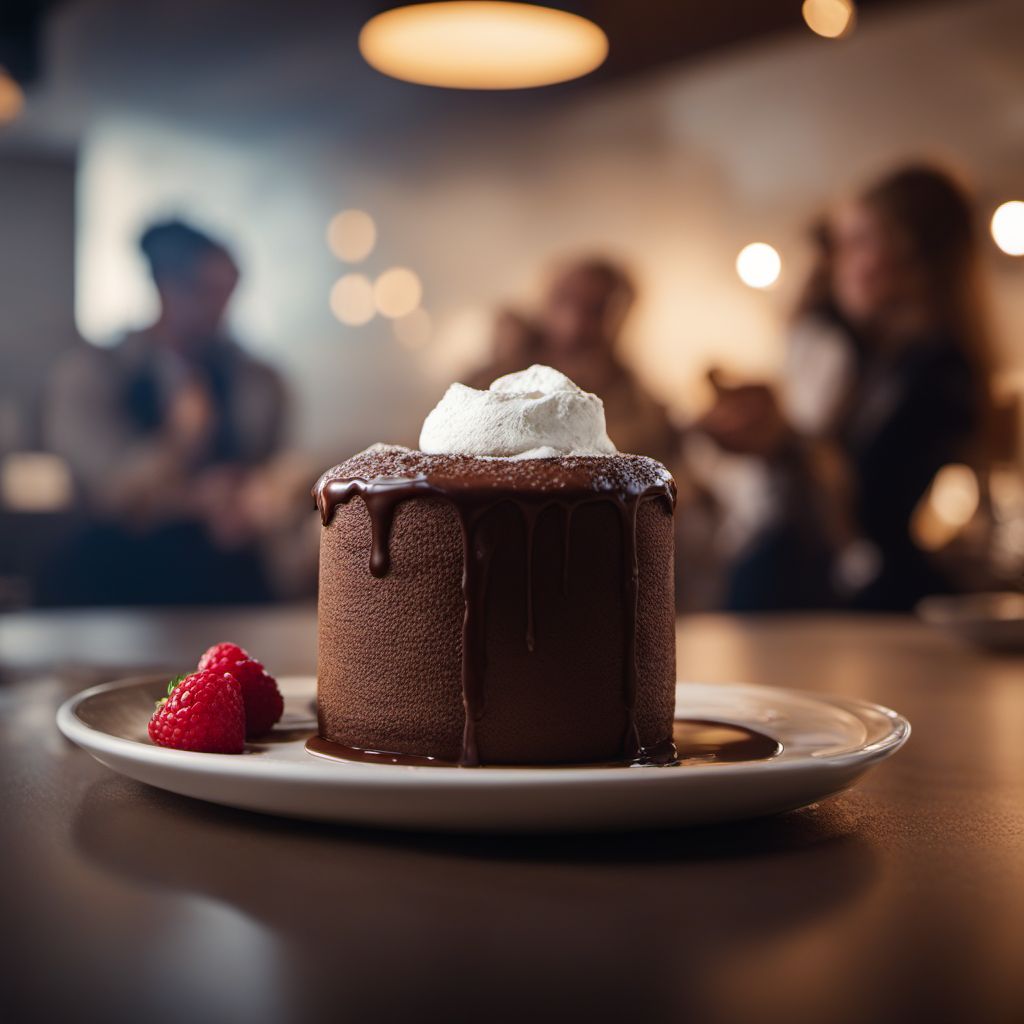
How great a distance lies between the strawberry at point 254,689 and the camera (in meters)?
0.94

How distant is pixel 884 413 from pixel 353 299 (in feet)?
7.62

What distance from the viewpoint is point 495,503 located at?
0.86 meters

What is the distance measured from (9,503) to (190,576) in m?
0.78

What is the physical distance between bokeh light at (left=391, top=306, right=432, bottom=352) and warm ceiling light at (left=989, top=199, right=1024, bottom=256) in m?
2.40

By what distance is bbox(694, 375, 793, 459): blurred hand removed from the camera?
5.20 m

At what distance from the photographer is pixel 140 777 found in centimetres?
75

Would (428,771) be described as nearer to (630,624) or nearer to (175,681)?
(630,624)

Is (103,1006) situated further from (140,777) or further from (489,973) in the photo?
(140,777)

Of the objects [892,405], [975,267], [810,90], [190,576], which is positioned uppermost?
[810,90]

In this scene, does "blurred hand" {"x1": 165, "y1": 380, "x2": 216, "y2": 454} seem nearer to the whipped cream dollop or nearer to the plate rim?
the whipped cream dollop

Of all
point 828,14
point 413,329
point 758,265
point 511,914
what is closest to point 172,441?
point 413,329

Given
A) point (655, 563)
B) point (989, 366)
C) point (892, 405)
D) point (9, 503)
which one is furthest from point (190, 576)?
point (655, 563)

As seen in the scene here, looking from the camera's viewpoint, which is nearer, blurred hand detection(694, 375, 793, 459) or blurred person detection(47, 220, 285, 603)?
blurred person detection(47, 220, 285, 603)

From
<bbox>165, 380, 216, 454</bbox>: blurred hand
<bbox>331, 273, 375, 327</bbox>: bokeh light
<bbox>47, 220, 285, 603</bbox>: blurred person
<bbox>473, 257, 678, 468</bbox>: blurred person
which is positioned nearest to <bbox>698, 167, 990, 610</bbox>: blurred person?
<bbox>473, 257, 678, 468</bbox>: blurred person
